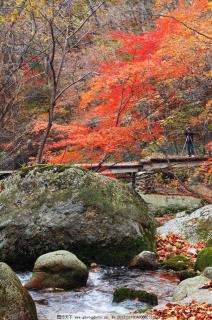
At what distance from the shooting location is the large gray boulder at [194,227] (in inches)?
417

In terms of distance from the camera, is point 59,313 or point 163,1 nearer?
point 59,313

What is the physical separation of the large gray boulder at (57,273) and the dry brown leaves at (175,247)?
2403 millimetres

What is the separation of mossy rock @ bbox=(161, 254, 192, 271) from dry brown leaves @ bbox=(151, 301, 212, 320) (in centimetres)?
274

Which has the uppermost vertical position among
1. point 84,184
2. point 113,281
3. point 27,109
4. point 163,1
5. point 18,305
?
point 163,1

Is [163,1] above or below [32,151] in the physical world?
above

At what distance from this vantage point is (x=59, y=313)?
19.6 ft

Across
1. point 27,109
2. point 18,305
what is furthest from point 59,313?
point 27,109

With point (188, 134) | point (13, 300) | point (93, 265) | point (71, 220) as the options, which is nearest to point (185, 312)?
point (13, 300)

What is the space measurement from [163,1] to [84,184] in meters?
31.3

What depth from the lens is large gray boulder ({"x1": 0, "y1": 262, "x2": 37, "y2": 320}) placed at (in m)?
4.89

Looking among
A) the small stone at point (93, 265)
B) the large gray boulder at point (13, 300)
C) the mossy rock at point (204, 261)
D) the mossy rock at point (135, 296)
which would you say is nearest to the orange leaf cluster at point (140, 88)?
the small stone at point (93, 265)

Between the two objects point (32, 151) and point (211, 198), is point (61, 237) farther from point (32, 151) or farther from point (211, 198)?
point (32, 151)

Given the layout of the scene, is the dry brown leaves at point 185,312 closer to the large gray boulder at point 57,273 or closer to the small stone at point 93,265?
the large gray boulder at point 57,273

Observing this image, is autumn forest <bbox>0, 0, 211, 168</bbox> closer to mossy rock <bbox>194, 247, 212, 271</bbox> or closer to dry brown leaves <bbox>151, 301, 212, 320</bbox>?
mossy rock <bbox>194, 247, 212, 271</bbox>
